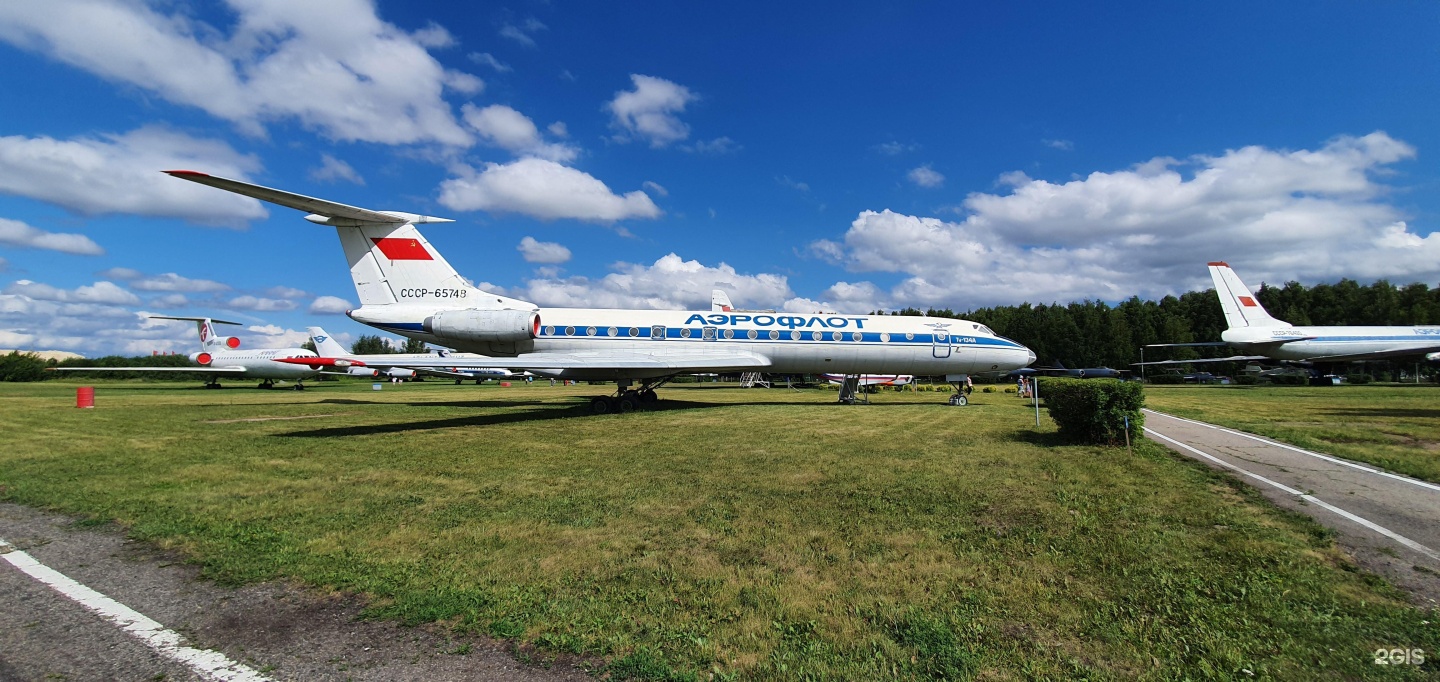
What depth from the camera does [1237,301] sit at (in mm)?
34656

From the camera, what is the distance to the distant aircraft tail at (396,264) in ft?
58.2

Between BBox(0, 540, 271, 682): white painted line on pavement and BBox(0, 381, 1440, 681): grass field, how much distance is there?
0.66 meters

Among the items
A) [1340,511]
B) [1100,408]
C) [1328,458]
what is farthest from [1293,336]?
[1340,511]

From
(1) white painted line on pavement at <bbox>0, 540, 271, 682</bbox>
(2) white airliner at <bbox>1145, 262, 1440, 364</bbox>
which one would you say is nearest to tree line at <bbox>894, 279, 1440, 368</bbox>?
(2) white airliner at <bbox>1145, 262, 1440, 364</bbox>

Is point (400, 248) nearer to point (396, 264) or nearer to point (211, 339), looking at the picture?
point (396, 264)

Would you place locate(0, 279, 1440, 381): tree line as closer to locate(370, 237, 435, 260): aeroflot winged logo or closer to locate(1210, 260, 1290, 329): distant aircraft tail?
locate(1210, 260, 1290, 329): distant aircraft tail

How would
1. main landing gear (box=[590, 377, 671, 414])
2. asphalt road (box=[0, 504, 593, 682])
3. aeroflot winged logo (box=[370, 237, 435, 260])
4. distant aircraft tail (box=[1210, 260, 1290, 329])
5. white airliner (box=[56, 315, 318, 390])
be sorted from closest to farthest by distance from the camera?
asphalt road (box=[0, 504, 593, 682]) < aeroflot winged logo (box=[370, 237, 435, 260]) < main landing gear (box=[590, 377, 671, 414]) < distant aircraft tail (box=[1210, 260, 1290, 329]) < white airliner (box=[56, 315, 318, 390])

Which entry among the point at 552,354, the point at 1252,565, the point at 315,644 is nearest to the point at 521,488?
Result: the point at 315,644

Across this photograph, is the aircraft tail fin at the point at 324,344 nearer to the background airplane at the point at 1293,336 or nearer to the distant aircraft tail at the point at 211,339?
the distant aircraft tail at the point at 211,339

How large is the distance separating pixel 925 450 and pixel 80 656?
30.5 ft

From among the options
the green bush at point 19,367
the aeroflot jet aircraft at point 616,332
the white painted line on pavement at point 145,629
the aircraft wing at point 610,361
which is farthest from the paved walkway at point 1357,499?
the green bush at point 19,367

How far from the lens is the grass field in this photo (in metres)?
3.19

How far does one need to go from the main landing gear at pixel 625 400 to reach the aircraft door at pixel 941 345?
892 cm

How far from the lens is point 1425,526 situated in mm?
5352
